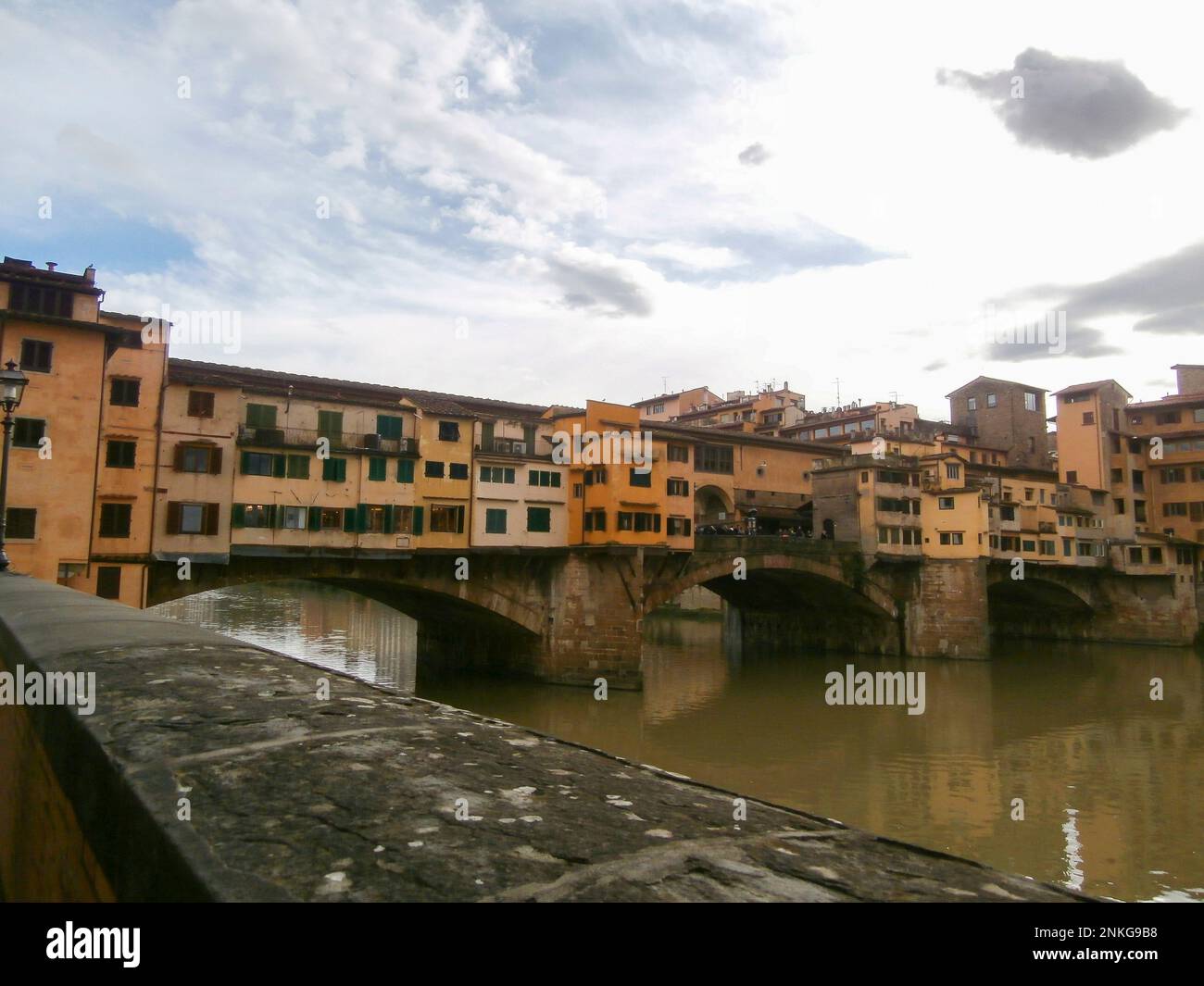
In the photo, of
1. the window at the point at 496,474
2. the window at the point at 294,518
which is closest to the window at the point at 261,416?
the window at the point at 294,518

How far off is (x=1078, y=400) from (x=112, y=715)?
243 feet

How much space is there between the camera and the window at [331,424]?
32.0 m

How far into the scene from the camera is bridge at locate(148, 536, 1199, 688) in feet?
112

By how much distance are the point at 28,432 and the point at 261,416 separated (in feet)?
26.0

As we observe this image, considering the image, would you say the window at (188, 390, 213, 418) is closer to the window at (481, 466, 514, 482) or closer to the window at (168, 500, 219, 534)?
the window at (168, 500, 219, 534)

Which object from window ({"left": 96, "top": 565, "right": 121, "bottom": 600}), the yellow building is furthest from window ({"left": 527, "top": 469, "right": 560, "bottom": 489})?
window ({"left": 96, "top": 565, "right": 121, "bottom": 600})

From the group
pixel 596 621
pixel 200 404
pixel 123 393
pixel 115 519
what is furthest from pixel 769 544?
pixel 123 393

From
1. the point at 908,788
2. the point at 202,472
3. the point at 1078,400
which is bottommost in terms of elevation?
the point at 908,788

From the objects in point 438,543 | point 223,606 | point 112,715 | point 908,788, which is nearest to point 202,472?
point 438,543

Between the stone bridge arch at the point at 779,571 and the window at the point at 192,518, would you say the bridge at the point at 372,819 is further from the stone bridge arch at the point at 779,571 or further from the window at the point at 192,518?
the stone bridge arch at the point at 779,571

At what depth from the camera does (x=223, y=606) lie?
266 feet

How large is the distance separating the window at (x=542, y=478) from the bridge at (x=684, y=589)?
326 centimetres
